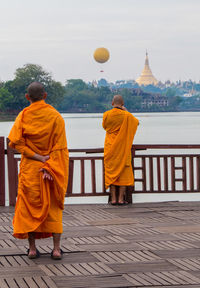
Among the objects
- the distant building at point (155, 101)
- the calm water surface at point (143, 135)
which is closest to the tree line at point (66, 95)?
the distant building at point (155, 101)

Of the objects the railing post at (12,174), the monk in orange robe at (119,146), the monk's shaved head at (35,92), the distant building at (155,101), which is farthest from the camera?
the distant building at (155,101)

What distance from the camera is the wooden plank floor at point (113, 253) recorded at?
521 centimetres

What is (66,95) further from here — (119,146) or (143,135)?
(119,146)

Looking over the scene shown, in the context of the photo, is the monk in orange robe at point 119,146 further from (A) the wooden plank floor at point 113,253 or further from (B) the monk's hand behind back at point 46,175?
(B) the monk's hand behind back at point 46,175

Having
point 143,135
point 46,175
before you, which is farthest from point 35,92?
point 143,135

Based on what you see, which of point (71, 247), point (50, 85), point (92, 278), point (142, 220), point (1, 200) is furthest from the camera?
point (50, 85)

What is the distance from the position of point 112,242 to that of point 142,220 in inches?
65.1

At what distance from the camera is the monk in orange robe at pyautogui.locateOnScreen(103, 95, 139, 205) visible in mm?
9852

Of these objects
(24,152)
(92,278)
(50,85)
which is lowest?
(92,278)

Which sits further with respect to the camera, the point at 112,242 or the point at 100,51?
the point at 100,51

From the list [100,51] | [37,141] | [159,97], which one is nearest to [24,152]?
[37,141]

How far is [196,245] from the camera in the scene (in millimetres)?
6660

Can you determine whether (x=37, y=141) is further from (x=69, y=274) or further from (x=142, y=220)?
(x=142, y=220)

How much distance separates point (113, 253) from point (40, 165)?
1230mm
